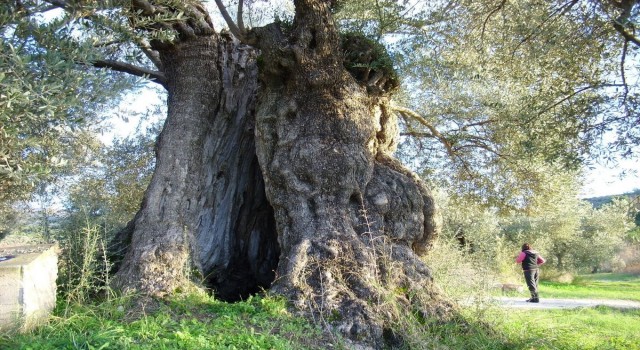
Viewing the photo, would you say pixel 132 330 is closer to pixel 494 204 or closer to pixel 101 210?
pixel 101 210

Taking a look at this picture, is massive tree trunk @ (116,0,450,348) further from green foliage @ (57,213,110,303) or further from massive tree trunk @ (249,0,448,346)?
green foliage @ (57,213,110,303)

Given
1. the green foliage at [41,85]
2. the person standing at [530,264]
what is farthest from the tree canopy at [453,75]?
the person standing at [530,264]

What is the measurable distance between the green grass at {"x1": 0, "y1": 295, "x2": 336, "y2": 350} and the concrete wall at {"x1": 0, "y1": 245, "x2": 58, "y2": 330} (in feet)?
0.50

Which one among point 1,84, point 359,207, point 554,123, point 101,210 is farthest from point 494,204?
point 1,84

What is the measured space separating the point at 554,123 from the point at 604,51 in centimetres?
138

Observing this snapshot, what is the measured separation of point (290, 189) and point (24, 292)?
3.22 m

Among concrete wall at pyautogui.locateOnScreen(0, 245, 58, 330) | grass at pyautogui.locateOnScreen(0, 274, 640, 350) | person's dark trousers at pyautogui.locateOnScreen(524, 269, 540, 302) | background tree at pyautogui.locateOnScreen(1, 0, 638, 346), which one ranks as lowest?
person's dark trousers at pyautogui.locateOnScreen(524, 269, 540, 302)

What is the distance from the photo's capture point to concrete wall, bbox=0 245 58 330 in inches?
180

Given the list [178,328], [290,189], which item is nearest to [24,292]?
[178,328]

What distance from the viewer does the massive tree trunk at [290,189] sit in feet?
19.4

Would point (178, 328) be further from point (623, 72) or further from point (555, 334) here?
point (623, 72)

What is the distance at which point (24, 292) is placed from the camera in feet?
15.2

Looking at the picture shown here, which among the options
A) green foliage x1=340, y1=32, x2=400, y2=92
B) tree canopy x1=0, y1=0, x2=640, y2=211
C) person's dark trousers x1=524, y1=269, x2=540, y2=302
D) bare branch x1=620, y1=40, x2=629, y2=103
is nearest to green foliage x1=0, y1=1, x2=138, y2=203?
tree canopy x1=0, y1=0, x2=640, y2=211

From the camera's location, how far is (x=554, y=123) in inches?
296
